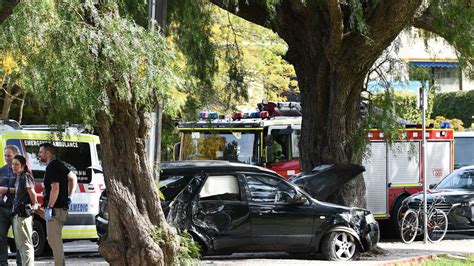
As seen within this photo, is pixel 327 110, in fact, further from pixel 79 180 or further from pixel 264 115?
pixel 264 115

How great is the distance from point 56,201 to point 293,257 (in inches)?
187

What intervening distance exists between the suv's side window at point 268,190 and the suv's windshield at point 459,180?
7.45m

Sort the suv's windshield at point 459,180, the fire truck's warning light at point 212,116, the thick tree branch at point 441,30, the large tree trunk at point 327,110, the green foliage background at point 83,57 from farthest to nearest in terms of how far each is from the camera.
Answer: the suv's windshield at point 459,180
the fire truck's warning light at point 212,116
the large tree trunk at point 327,110
the thick tree branch at point 441,30
the green foliage background at point 83,57

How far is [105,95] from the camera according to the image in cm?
979

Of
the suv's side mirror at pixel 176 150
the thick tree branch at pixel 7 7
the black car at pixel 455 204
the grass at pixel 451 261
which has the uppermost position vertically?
the thick tree branch at pixel 7 7

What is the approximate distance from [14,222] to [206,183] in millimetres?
3181

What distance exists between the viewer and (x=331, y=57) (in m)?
15.8

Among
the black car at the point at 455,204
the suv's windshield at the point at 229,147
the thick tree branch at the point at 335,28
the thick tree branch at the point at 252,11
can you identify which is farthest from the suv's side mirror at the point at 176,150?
the thick tree branch at the point at 335,28

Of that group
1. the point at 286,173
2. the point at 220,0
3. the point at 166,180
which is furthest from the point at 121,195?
the point at 286,173

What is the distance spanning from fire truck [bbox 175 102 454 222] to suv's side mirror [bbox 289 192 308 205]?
520 centimetres

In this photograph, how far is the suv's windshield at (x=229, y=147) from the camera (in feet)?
69.0

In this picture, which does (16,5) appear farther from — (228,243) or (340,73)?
(340,73)

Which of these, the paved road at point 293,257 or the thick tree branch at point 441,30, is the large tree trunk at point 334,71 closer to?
the thick tree branch at point 441,30

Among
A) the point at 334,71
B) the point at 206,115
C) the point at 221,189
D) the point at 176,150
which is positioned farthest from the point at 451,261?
the point at 176,150
